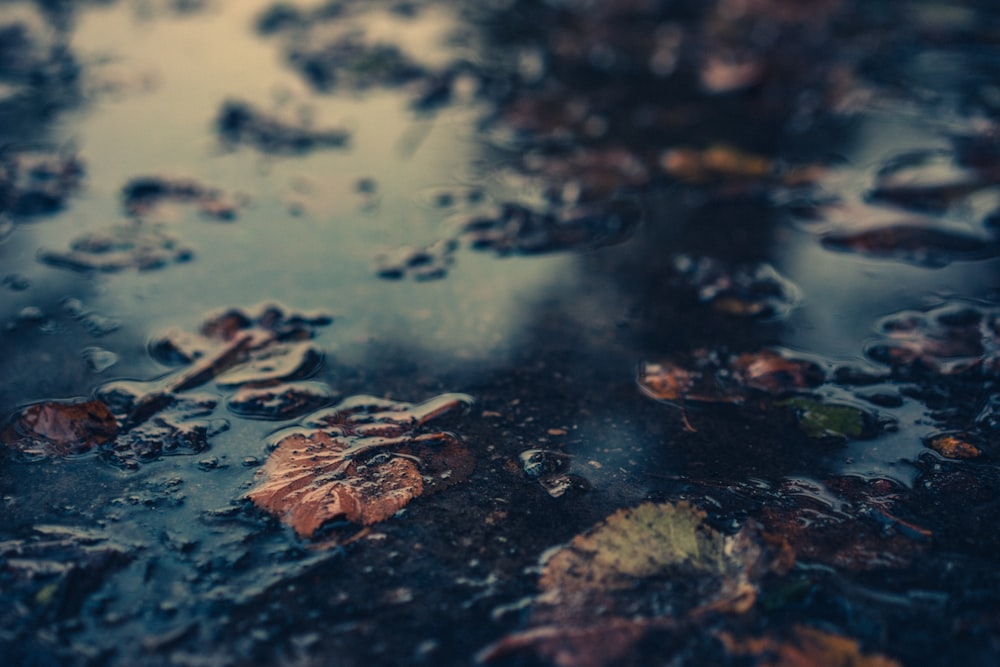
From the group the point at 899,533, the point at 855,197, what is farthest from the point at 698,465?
the point at 855,197

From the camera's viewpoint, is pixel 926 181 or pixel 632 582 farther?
pixel 926 181

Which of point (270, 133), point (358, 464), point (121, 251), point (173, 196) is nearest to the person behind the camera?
point (358, 464)

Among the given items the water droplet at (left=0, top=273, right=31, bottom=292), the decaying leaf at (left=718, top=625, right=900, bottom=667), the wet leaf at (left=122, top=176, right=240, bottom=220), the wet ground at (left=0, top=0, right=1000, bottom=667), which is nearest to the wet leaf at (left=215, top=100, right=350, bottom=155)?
the wet ground at (left=0, top=0, right=1000, bottom=667)

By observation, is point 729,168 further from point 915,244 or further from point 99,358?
point 99,358

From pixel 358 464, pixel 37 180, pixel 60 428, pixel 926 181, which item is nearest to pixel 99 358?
pixel 60 428

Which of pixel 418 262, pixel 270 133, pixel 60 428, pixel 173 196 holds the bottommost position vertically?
pixel 60 428

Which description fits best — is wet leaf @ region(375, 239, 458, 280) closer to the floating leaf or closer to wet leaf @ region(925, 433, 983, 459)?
wet leaf @ region(925, 433, 983, 459)
